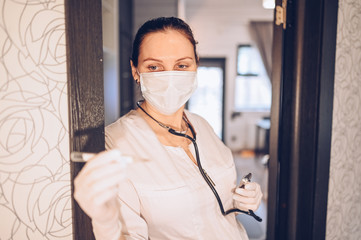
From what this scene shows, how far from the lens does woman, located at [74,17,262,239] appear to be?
714 millimetres

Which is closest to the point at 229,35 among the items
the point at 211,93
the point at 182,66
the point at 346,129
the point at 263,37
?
the point at 263,37

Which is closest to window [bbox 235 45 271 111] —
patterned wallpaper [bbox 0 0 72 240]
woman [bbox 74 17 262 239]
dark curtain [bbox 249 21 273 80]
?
dark curtain [bbox 249 21 273 80]

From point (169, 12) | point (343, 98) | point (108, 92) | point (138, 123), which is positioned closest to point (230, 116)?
point (169, 12)

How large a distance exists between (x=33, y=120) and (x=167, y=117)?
49 centimetres

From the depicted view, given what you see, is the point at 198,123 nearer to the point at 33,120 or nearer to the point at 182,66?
the point at 182,66

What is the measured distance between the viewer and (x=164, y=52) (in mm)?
824

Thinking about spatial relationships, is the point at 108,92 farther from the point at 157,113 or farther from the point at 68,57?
the point at 68,57

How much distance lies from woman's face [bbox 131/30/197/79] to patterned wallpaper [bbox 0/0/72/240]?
34 centimetres

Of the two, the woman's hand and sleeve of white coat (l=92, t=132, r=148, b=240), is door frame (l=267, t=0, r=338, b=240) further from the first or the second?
the woman's hand

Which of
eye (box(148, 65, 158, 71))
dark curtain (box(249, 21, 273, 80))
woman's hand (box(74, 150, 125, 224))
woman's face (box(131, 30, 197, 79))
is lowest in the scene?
woman's hand (box(74, 150, 125, 224))

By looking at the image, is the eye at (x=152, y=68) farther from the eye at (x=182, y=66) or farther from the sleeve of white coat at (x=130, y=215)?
the sleeve of white coat at (x=130, y=215)

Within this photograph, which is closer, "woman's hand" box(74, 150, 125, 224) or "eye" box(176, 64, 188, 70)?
"woman's hand" box(74, 150, 125, 224)

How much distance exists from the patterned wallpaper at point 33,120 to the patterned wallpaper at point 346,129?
1026 mm

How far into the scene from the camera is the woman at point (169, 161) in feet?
2.34
